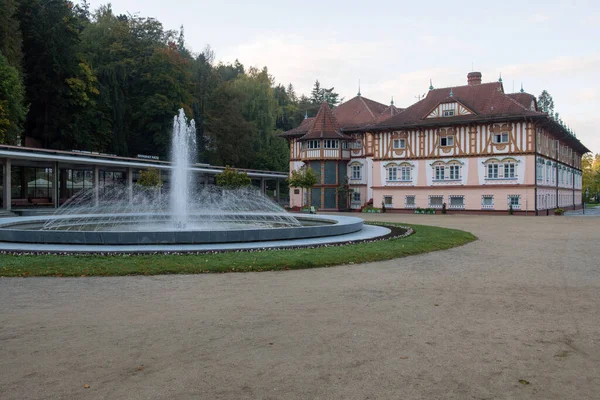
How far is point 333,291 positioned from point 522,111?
37.2 meters

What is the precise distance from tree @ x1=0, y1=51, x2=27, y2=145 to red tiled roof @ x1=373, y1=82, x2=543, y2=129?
30.6m

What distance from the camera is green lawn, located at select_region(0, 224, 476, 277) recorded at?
1040cm

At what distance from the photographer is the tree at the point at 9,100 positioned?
3366 centimetres

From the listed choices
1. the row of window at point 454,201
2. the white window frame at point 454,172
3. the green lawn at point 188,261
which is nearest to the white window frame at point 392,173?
the row of window at point 454,201

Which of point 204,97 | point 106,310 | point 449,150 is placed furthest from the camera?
point 204,97

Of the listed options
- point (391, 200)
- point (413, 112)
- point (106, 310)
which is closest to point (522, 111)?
point (413, 112)

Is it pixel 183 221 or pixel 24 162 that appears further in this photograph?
pixel 24 162

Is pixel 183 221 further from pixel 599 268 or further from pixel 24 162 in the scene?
pixel 24 162

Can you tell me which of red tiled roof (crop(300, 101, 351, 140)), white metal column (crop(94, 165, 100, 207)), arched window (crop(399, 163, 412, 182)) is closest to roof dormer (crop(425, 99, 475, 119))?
arched window (crop(399, 163, 412, 182))

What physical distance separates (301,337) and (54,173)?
36.6 metres

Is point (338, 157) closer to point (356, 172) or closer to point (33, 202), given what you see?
point (356, 172)

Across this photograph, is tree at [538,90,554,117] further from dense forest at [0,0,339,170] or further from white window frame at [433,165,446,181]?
white window frame at [433,165,446,181]

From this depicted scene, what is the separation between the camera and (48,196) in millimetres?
41562

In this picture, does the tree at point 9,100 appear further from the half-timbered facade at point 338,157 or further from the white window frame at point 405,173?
the white window frame at point 405,173
